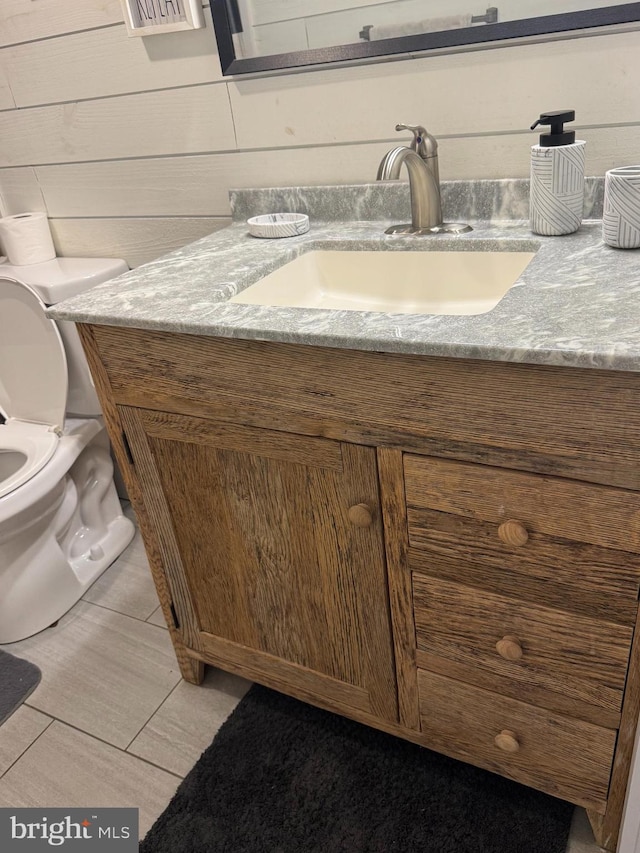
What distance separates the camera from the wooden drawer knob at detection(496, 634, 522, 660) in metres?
0.99

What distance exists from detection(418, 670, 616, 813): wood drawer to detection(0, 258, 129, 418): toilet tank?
1.17 meters

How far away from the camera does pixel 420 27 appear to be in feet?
3.80

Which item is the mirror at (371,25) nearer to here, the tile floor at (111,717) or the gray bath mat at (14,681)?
the tile floor at (111,717)

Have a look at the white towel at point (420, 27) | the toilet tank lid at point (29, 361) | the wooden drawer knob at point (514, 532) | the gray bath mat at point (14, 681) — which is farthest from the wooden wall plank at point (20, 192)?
the wooden drawer knob at point (514, 532)

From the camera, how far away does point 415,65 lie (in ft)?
3.93

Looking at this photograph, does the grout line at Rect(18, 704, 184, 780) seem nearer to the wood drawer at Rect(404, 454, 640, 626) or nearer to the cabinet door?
the cabinet door

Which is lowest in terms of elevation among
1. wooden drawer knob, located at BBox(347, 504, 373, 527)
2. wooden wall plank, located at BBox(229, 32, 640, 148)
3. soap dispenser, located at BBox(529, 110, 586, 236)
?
wooden drawer knob, located at BBox(347, 504, 373, 527)

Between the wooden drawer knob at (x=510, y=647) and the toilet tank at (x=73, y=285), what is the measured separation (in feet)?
4.07

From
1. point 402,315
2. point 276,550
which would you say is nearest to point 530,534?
point 402,315

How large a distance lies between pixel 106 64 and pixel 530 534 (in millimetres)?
1349

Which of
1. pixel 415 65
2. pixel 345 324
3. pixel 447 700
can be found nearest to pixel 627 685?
pixel 447 700

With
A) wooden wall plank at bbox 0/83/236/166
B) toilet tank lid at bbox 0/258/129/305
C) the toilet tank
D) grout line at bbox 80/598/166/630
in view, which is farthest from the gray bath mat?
wooden wall plank at bbox 0/83/236/166

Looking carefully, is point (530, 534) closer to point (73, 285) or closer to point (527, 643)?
point (527, 643)

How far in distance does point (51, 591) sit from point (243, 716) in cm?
63
